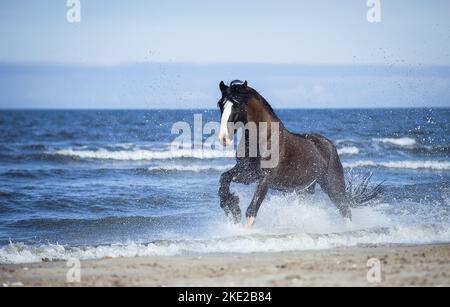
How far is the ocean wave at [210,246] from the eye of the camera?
26.5 ft

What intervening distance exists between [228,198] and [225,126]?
1048 mm

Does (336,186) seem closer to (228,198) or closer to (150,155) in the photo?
(228,198)

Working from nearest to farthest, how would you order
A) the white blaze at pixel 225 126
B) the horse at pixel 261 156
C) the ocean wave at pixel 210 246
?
the ocean wave at pixel 210 246 < the white blaze at pixel 225 126 < the horse at pixel 261 156

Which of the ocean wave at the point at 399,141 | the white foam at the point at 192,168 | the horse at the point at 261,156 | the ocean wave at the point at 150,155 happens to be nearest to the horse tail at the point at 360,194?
the horse at the point at 261,156

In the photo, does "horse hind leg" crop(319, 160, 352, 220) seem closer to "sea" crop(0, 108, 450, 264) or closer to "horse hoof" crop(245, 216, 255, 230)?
"sea" crop(0, 108, 450, 264)

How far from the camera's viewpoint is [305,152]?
31.1 ft

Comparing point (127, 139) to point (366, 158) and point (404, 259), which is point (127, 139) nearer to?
point (366, 158)

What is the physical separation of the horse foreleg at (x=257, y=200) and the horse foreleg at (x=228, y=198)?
0.25 metres

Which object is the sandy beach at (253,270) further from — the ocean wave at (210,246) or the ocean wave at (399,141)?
the ocean wave at (399,141)

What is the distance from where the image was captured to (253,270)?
21.2ft

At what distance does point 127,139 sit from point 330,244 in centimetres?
2857

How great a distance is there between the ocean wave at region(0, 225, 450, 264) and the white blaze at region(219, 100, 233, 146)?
128cm
